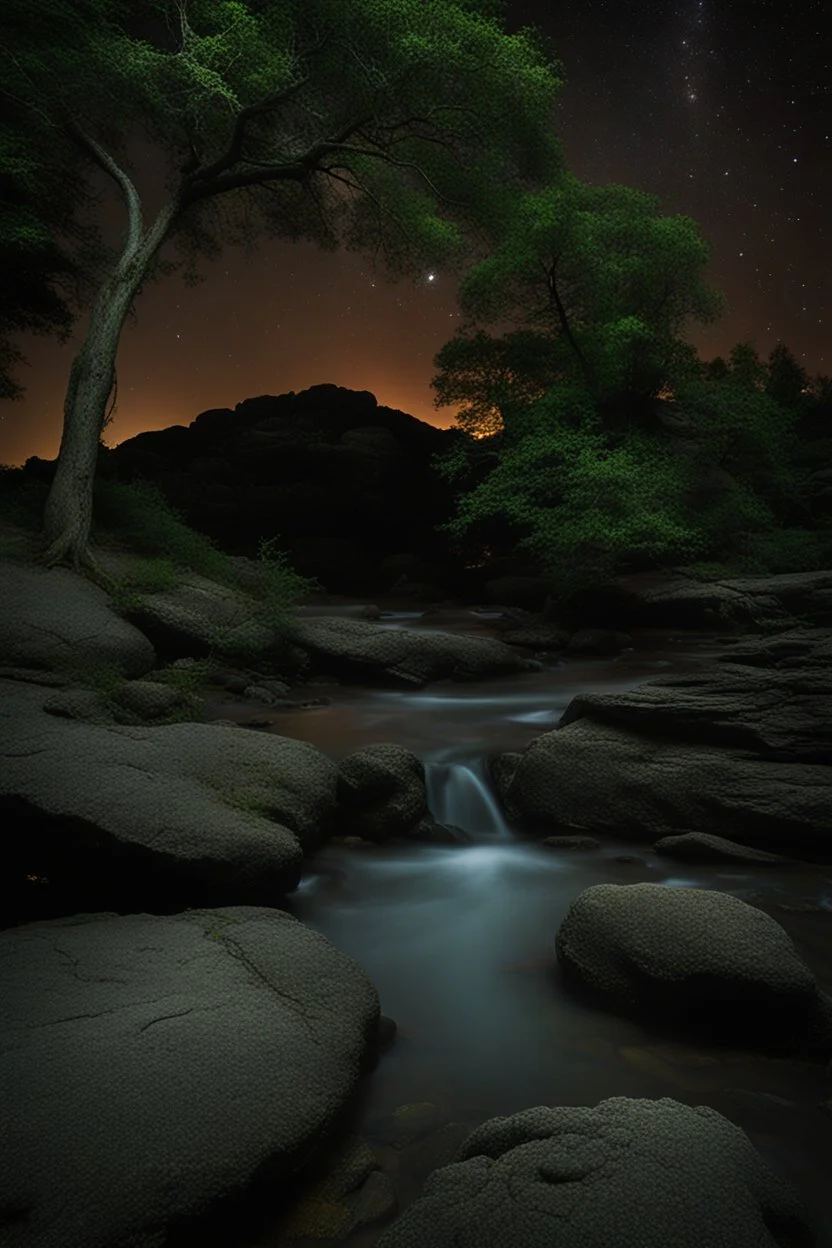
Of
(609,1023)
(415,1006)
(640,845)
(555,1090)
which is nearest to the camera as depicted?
(555,1090)

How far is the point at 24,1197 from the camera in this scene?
7.18 ft

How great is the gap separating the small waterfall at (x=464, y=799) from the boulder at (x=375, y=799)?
55 centimetres

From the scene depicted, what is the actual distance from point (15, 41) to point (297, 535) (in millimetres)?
18337

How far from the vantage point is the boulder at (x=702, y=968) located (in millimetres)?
3418

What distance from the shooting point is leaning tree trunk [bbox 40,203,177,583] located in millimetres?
11555

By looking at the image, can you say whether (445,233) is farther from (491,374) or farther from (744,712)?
(744,712)

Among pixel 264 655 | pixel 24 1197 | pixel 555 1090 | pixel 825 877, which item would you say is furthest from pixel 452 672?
pixel 24 1197

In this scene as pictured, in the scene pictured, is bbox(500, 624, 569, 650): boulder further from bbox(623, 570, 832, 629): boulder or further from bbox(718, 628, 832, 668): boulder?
bbox(718, 628, 832, 668): boulder

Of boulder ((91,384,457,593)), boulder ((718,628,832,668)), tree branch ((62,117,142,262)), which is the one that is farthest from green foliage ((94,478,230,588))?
boulder ((91,384,457,593))

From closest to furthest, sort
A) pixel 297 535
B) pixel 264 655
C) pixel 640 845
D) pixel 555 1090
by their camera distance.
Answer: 1. pixel 555 1090
2. pixel 640 845
3. pixel 264 655
4. pixel 297 535

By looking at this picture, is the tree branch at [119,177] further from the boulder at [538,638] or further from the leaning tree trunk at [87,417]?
the boulder at [538,638]

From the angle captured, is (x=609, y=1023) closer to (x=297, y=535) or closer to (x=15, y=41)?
(x=15, y=41)

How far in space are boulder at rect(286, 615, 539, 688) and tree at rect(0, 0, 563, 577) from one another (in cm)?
387

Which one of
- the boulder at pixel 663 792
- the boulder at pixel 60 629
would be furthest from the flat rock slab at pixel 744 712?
the boulder at pixel 60 629
